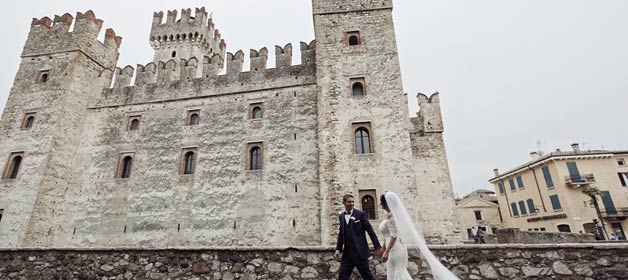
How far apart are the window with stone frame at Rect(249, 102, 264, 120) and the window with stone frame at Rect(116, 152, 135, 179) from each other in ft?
19.7

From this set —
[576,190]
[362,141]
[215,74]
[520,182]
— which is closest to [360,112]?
[362,141]

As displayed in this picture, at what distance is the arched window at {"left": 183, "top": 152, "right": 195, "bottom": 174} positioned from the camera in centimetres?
1376

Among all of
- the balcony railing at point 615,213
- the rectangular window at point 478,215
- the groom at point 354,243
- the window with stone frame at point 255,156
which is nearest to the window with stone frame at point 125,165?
the window with stone frame at point 255,156

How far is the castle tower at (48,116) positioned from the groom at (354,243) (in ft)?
48.8

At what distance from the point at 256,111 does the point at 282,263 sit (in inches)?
413

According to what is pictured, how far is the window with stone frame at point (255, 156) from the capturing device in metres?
13.3

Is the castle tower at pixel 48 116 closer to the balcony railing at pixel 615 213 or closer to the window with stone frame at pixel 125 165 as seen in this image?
the window with stone frame at pixel 125 165

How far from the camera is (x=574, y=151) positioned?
1024 inches

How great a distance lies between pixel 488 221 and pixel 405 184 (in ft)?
89.8

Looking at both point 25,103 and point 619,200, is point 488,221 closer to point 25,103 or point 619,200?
point 619,200

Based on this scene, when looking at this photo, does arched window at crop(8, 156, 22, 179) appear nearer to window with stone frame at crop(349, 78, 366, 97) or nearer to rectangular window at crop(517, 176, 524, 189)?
window with stone frame at crop(349, 78, 366, 97)

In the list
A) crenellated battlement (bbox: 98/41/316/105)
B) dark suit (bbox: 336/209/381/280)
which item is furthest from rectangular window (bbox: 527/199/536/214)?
dark suit (bbox: 336/209/381/280)

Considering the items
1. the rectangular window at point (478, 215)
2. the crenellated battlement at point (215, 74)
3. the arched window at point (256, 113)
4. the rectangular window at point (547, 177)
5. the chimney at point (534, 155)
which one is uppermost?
the crenellated battlement at point (215, 74)

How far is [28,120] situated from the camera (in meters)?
15.0
